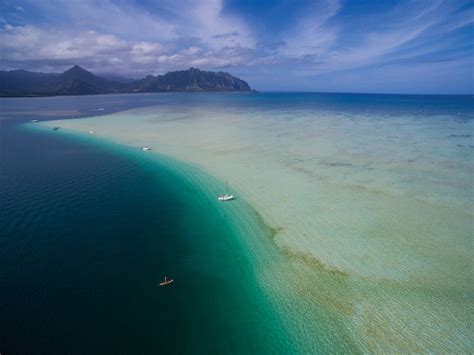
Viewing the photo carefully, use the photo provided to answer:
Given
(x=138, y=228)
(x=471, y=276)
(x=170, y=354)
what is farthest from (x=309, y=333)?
(x=138, y=228)

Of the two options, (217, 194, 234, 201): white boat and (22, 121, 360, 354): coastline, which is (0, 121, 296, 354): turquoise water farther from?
(217, 194, 234, 201): white boat

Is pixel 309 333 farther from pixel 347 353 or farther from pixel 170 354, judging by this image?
pixel 170 354

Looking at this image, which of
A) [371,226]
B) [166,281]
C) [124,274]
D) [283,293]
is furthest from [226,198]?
[371,226]

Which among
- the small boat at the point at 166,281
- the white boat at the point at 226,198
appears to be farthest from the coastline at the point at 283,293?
the small boat at the point at 166,281

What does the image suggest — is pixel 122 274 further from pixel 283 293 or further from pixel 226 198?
pixel 226 198

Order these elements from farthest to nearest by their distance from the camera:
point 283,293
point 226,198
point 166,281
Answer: point 226,198 → point 166,281 → point 283,293

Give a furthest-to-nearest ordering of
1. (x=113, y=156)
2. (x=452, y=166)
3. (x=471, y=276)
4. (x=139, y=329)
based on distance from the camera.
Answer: (x=113, y=156) < (x=452, y=166) < (x=471, y=276) < (x=139, y=329)

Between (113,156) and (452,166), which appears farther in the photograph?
(113,156)

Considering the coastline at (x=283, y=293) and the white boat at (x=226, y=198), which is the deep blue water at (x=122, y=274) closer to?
the coastline at (x=283, y=293)
